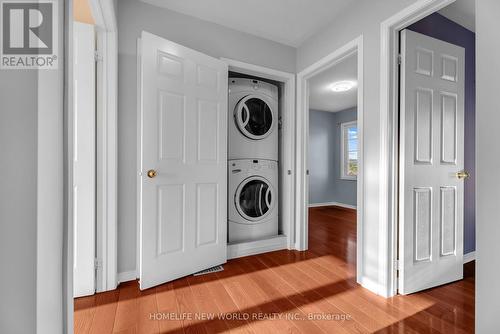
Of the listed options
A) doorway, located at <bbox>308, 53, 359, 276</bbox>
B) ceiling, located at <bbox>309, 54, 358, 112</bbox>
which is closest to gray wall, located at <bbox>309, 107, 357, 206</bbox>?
doorway, located at <bbox>308, 53, 359, 276</bbox>

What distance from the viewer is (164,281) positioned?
5.86 ft

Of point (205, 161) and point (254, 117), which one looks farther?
point (254, 117)

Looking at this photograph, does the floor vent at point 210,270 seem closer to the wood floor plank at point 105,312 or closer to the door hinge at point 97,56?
the wood floor plank at point 105,312

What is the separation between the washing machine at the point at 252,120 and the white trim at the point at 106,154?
3.71 feet

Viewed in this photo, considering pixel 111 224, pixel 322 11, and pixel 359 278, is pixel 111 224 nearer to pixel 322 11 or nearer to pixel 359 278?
pixel 359 278

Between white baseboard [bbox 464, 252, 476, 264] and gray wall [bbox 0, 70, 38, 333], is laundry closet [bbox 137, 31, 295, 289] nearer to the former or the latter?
gray wall [bbox 0, 70, 38, 333]

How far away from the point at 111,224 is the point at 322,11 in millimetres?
2583

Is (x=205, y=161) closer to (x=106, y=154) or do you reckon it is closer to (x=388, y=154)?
(x=106, y=154)

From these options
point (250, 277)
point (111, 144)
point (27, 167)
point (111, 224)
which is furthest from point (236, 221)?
point (27, 167)

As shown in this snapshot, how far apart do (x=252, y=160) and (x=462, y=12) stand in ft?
7.86

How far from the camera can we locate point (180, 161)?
1.89 m

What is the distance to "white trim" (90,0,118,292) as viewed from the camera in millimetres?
1692
